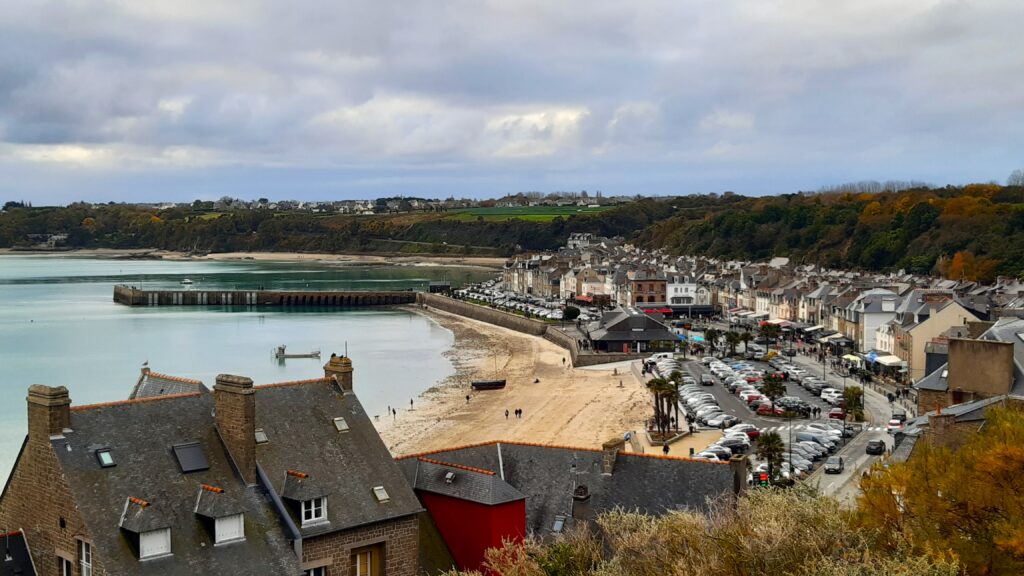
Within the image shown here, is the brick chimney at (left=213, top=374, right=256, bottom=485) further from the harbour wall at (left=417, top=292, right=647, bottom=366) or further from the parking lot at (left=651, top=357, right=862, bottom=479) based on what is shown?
the harbour wall at (left=417, top=292, right=647, bottom=366)

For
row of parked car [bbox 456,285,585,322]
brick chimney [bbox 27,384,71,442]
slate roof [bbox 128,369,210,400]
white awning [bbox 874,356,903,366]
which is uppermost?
brick chimney [bbox 27,384,71,442]

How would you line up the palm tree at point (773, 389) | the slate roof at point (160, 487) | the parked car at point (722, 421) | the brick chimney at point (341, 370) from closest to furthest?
the slate roof at point (160, 487)
the brick chimney at point (341, 370)
the parked car at point (722, 421)
the palm tree at point (773, 389)

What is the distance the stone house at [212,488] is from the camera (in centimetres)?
1179

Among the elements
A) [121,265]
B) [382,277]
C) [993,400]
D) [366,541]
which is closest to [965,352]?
[993,400]

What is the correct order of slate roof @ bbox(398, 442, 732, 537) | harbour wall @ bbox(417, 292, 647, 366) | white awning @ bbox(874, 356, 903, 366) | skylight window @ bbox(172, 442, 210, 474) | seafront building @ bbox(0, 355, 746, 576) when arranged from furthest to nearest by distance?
harbour wall @ bbox(417, 292, 647, 366)
white awning @ bbox(874, 356, 903, 366)
slate roof @ bbox(398, 442, 732, 537)
skylight window @ bbox(172, 442, 210, 474)
seafront building @ bbox(0, 355, 746, 576)

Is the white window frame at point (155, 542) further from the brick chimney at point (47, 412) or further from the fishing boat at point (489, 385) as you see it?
the fishing boat at point (489, 385)

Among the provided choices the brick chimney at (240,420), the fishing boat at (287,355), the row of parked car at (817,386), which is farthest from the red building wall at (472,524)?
the fishing boat at (287,355)

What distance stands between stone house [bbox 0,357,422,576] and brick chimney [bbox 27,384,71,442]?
0.02 m

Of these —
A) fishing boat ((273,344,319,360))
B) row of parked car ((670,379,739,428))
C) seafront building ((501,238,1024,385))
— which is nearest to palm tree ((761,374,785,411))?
row of parked car ((670,379,739,428))

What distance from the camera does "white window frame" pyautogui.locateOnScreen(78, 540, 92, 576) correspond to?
11586 mm

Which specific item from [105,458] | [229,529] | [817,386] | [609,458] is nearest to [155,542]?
[229,529]

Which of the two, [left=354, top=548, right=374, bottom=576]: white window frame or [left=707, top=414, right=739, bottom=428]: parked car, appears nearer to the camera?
[left=354, top=548, right=374, bottom=576]: white window frame

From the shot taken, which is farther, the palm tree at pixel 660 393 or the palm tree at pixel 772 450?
the palm tree at pixel 660 393

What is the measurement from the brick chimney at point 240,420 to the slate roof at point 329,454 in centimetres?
30
